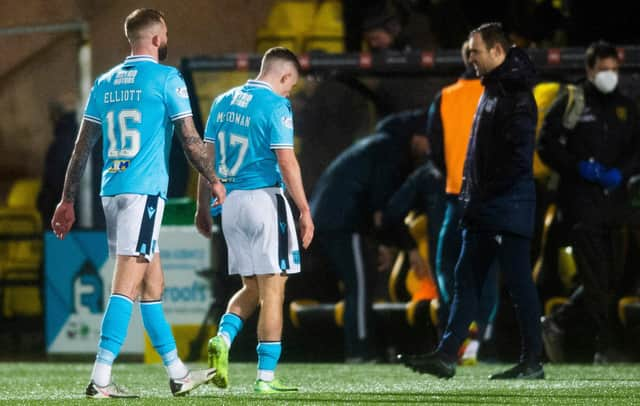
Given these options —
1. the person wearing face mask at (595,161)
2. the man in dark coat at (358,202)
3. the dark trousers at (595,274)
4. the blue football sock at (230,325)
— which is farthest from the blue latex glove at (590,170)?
the blue football sock at (230,325)

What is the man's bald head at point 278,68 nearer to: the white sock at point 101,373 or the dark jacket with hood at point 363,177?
the white sock at point 101,373

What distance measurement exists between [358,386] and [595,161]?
9.29 ft

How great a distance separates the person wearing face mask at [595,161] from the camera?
10484mm

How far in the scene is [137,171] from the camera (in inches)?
290

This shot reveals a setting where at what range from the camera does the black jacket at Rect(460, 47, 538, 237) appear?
8383 mm

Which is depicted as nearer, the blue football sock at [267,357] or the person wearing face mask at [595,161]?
the blue football sock at [267,357]

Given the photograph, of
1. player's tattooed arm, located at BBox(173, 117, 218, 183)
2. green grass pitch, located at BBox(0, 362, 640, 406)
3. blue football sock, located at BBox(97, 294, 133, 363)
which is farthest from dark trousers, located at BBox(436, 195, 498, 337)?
blue football sock, located at BBox(97, 294, 133, 363)

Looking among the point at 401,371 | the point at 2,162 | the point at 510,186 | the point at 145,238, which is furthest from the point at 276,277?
the point at 2,162

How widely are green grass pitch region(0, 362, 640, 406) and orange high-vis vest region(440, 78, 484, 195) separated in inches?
50.1

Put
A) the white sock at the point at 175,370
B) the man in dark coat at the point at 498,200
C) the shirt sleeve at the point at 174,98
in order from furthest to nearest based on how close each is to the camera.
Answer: the man in dark coat at the point at 498,200 → the white sock at the point at 175,370 → the shirt sleeve at the point at 174,98

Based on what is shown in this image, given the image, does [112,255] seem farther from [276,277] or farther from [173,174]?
[173,174]

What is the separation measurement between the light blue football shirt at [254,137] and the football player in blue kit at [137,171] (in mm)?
335

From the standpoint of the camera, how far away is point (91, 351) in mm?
12070

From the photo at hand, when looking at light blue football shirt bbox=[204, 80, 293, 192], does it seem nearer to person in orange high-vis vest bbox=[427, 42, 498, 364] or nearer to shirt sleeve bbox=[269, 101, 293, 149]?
shirt sleeve bbox=[269, 101, 293, 149]
